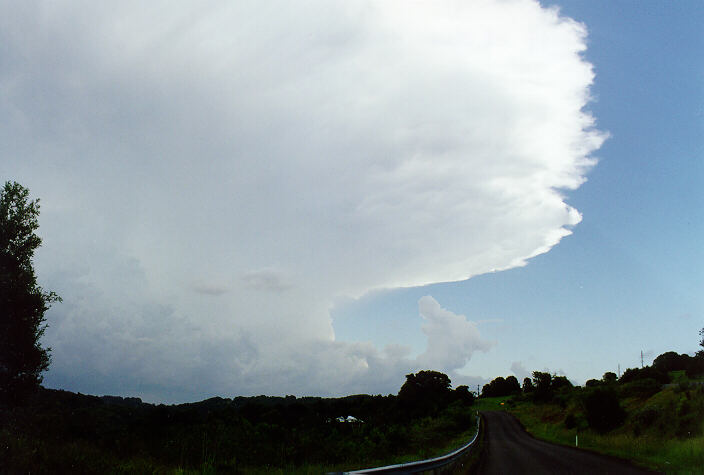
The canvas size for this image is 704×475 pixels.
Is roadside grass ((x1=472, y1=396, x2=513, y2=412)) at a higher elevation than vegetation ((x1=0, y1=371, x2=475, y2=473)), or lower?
lower

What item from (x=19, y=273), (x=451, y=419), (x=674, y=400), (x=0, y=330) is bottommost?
(x=451, y=419)

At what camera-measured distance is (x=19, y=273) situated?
22.0 metres

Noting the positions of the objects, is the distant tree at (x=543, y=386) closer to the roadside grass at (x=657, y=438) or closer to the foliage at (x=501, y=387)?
the roadside grass at (x=657, y=438)

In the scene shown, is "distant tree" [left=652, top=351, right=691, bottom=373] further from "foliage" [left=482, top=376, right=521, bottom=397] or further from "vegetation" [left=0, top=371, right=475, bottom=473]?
"vegetation" [left=0, top=371, right=475, bottom=473]

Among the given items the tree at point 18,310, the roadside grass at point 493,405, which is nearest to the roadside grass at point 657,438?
the tree at point 18,310

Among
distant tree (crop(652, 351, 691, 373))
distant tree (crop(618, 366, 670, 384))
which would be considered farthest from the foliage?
distant tree (crop(618, 366, 670, 384))

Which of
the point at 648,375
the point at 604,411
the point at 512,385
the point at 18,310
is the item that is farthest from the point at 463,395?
the point at 18,310

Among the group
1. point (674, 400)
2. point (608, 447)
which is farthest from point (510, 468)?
point (674, 400)

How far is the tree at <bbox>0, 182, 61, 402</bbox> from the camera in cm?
2086

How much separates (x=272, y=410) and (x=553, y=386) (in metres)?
70.3

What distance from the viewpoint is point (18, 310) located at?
2131 cm

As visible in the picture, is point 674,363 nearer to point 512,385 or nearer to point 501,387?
point 512,385

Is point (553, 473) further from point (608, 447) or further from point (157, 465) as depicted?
point (608, 447)

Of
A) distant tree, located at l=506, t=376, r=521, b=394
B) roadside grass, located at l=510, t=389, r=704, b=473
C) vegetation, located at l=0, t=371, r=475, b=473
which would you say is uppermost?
vegetation, located at l=0, t=371, r=475, b=473
